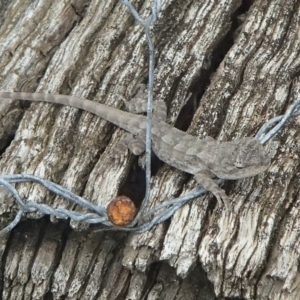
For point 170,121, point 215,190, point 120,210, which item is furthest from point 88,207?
point 170,121

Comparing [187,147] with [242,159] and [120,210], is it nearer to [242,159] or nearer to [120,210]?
[242,159]

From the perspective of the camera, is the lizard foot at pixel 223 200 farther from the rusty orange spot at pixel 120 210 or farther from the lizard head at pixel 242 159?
the rusty orange spot at pixel 120 210

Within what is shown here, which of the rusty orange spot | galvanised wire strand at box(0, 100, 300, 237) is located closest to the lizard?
galvanised wire strand at box(0, 100, 300, 237)

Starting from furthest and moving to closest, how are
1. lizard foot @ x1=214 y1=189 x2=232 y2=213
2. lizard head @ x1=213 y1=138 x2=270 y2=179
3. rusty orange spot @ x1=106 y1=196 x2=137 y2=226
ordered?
lizard head @ x1=213 y1=138 x2=270 y2=179, lizard foot @ x1=214 y1=189 x2=232 y2=213, rusty orange spot @ x1=106 y1=196 x2=137 y2=226

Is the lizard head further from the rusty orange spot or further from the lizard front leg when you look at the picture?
the rusty orange spot

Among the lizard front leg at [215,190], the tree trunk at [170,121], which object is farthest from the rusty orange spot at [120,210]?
the lizard front leg at [215,190]
